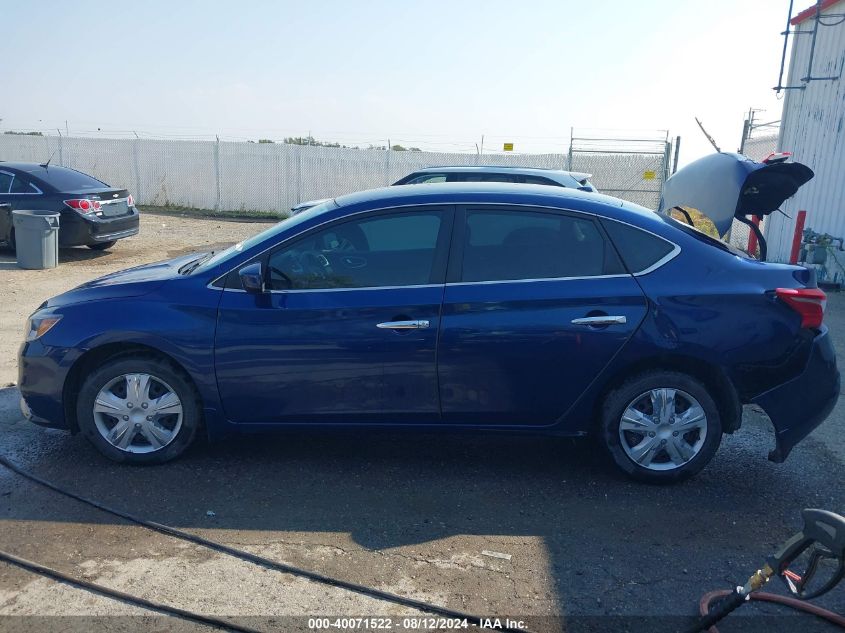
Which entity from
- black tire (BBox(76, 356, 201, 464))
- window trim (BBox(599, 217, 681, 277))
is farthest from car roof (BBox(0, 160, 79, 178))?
window trim (BBox(599, 217, 681, 277))

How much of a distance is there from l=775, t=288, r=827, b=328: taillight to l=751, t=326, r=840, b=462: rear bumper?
0.16 metres

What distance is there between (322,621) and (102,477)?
203 cm

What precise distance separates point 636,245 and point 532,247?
0.61 metres

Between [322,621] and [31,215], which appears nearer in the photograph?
[322,621]

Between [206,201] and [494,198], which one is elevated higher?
[494,198]

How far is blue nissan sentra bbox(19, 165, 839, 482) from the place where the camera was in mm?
4613

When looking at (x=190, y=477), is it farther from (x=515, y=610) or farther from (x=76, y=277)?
(x=76, y=277)

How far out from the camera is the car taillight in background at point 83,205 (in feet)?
42.5

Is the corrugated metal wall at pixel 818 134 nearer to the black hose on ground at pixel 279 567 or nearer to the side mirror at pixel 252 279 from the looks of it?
the side mirror at pixel 252 279

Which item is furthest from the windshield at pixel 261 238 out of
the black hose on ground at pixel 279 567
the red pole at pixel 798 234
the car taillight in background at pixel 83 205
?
the red pole at pixel 798 234

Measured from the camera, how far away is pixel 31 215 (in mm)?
12008

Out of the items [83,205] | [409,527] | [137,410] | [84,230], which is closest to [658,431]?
[409,527]

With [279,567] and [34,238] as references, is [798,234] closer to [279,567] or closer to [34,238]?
[279,567]

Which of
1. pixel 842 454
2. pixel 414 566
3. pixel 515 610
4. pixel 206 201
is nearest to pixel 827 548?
pixel 515 610
